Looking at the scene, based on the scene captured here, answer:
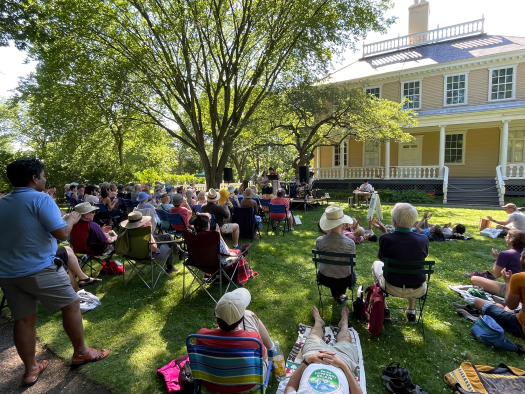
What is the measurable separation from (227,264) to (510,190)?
50.6 feet

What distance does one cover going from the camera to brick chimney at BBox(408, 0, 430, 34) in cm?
1981

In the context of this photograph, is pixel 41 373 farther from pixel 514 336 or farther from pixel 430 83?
pixel 430 83

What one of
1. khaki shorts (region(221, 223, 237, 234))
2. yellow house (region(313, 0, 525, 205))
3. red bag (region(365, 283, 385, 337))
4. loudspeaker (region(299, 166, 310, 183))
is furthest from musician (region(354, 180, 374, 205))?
red bag (region(365, 283, 385, 337))

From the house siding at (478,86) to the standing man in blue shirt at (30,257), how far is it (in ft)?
63.4

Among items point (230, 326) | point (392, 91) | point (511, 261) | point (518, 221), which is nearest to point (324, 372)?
point (230, 326)

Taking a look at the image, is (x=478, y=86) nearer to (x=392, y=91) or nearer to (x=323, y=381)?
(x=392, y=91)

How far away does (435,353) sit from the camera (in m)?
2.92

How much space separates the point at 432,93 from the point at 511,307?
17.0 metres

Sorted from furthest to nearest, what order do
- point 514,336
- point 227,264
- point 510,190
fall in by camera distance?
1. point 510,190
2. point 227,264
3. point 514,336

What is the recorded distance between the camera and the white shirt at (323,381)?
1.76 metres

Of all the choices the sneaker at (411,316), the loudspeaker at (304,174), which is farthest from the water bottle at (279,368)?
the loudspeaker at (304,174)

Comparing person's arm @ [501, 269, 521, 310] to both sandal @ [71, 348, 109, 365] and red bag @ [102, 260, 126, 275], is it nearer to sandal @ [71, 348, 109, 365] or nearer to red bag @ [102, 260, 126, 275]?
sandal @ [71, 348, 109, 365]

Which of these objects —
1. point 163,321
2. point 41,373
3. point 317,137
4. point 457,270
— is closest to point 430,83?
point 317,137

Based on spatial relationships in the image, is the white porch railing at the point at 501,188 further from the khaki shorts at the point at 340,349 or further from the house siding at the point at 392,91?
the khaki shorts at the point at 340,349
